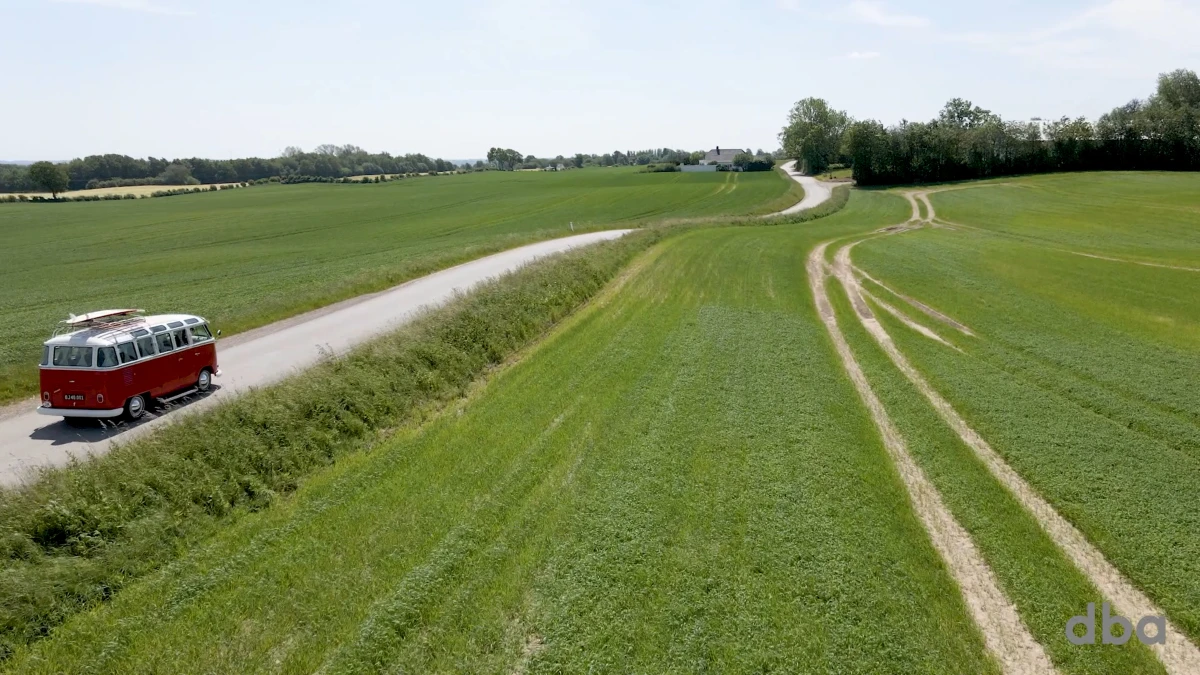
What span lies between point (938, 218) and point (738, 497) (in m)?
55.9

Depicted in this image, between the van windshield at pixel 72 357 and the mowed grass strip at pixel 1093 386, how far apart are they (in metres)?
21.7

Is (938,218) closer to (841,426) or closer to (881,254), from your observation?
(881,254)

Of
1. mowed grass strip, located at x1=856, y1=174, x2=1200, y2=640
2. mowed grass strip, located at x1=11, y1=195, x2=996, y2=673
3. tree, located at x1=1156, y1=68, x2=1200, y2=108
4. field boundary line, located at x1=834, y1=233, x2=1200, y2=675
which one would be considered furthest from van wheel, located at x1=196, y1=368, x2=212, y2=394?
tree, located at x1=1156, y1=68, x2=1200, y2=108

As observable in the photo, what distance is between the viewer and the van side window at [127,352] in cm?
1469

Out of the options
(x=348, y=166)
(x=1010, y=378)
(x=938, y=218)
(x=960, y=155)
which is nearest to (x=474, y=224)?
(x=938, y=218)

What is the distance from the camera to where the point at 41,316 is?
84.6 ft

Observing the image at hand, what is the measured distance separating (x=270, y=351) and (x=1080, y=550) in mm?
23106

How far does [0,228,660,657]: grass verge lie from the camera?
27.8 feet

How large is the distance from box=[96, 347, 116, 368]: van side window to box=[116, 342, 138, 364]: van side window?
152 millimetres

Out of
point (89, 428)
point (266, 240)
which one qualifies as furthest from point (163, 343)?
point (266, 240)

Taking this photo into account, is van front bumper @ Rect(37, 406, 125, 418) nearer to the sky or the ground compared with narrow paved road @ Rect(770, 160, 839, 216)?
nearer to the ground

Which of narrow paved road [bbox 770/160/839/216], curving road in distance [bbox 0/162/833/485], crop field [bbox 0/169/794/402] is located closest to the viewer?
curving road in distance [bbox 0/162/833/485]

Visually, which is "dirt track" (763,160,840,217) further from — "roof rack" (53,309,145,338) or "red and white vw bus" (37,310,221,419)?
"roof rack" (53,309,145,338)

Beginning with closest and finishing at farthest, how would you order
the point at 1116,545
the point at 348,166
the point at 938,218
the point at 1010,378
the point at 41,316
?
the point at 1116,545
the point at 1010,378
the point at 41,316
the point at 938,218
the point at 348,166
